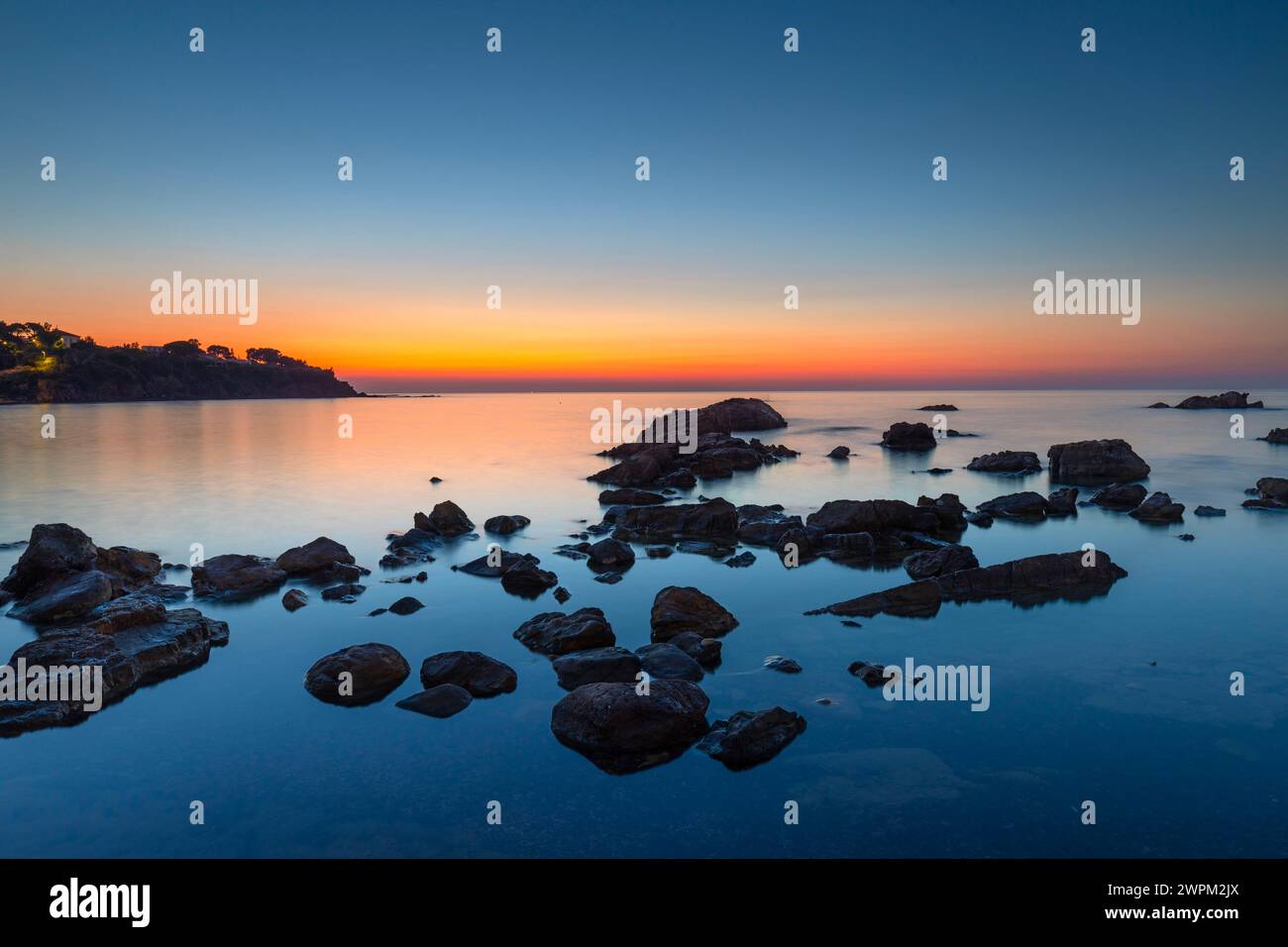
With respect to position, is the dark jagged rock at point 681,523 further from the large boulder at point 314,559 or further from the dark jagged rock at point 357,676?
the dark jagged rock at point 357,676

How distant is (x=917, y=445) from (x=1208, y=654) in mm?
46666

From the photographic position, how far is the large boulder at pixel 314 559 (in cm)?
1878

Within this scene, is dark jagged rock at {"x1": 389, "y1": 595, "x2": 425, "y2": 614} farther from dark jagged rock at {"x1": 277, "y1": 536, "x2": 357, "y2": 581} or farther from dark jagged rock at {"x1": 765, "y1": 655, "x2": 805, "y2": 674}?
dark jagged rock at {"x1": 765, "y1": 655, "x2": 805, "y2": 674}

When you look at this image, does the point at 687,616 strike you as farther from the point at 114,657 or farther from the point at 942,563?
the point at 114,657

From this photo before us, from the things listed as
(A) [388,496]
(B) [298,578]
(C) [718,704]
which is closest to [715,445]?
(A) [388,496]

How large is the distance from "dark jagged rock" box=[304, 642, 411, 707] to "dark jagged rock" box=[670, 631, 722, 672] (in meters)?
4.93

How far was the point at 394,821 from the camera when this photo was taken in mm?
8461

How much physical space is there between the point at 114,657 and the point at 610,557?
11.5 m

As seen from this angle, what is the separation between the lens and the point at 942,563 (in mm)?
18594

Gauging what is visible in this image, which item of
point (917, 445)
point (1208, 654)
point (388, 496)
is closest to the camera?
point (1208, 654)
